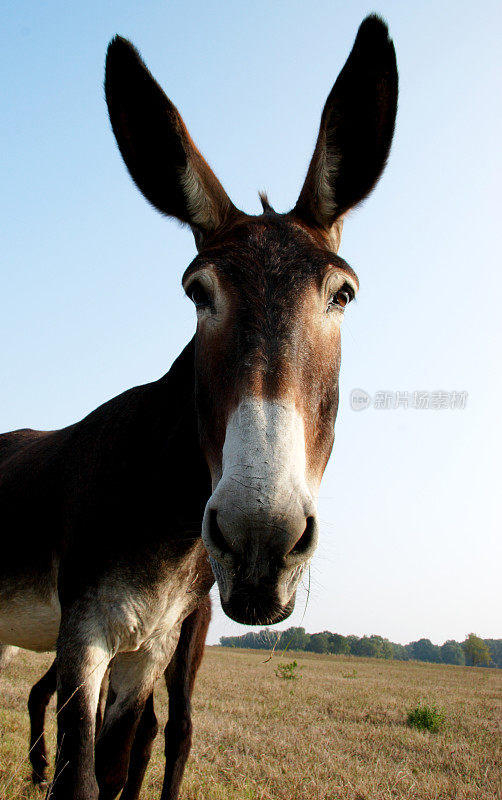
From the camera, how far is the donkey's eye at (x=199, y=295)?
90.7 inches

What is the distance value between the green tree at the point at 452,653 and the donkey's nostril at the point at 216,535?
5422 inches

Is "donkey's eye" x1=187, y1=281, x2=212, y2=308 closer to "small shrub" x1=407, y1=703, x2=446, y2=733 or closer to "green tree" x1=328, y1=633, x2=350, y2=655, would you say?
"small shrub" x1=407, y1=703, x2=446, y2=733

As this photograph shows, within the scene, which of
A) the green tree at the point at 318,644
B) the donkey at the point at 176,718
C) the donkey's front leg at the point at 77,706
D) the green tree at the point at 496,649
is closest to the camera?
the donkey's front leg at the point at 77,706

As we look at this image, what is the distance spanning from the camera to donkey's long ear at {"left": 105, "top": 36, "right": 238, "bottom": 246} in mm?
2643

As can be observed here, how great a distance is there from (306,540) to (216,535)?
27 cm

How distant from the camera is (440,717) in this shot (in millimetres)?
7703

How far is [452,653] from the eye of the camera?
407 ft

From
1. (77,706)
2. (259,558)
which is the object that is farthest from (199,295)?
(77,706)

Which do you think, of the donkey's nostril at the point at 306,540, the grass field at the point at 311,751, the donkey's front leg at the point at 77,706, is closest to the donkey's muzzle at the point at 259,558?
the donkey's nostril at the point at 306,540

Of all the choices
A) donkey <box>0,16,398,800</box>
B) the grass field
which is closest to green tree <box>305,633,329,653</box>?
the grass field

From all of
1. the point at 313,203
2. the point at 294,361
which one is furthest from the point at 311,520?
the point at 313,203

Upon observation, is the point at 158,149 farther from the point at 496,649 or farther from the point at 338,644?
the point at 496,649

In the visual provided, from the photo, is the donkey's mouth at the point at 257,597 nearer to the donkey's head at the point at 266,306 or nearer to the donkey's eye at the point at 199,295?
the donkey's head at the point at 266,306

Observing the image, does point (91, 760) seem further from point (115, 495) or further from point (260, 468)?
point (260, 468)
